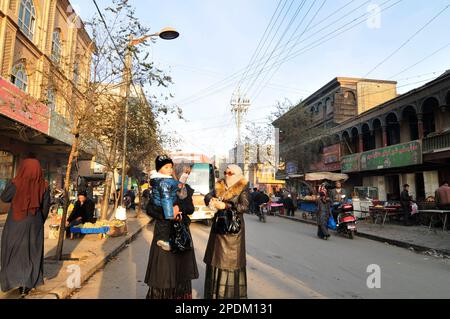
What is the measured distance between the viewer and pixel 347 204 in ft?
39.4

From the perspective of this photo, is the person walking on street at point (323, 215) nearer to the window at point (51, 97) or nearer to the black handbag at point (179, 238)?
the black handbag at point (179, 238)

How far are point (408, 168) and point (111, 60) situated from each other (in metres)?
18.6

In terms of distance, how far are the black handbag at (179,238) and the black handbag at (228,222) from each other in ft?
1.53

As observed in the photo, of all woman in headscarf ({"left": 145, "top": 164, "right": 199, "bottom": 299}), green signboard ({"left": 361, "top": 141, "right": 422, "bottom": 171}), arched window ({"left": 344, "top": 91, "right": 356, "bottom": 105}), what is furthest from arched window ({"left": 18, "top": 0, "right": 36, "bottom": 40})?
arched window ({"left": 344, "top": 91, "right": 356, "bottom": 105})

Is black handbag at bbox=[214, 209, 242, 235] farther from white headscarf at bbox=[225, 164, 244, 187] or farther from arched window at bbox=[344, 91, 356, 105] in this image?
arched window at bbox=[344, 91, 356, 105]

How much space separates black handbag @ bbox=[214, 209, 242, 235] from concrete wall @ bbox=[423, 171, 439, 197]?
18467mm

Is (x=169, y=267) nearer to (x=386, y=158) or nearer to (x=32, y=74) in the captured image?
(x=32, y=74)

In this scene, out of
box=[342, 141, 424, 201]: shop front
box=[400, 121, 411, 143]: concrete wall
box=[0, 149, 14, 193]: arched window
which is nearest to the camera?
box=[0, 149, 14, 193]: arched window

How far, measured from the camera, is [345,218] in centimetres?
1200

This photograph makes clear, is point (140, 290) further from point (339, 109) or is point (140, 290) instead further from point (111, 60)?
point (339, 109)

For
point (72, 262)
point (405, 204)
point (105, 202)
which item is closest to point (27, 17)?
point (105, 202)

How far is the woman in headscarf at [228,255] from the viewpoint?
396 centimetres

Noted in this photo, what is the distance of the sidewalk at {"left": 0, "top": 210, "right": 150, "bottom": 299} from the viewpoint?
4.77 metres
